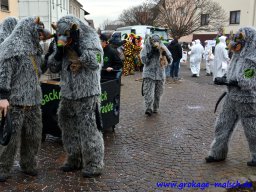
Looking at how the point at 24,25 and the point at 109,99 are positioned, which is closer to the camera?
the point at 24,25

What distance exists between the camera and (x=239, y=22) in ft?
122

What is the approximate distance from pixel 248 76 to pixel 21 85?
2.98 meters

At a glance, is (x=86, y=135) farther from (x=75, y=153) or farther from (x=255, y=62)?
Answer: (x=255, y=62)

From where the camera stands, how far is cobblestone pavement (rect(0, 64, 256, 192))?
A: 4293 mm

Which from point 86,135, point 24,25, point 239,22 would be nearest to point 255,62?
point 86,135

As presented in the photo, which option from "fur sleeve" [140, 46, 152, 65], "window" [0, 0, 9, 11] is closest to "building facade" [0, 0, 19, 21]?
"window" [0, 0, 9, 11]

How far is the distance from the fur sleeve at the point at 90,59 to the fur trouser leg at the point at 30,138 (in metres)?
0.88

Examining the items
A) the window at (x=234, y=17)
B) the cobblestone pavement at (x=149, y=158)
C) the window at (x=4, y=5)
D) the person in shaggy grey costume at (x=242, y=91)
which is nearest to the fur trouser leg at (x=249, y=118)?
the person in shaggy grey costume at (x=242, y=91)

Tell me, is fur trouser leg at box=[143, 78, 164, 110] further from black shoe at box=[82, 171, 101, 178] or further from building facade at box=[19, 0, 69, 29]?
building facade at box=[19, 0, 69, 29]

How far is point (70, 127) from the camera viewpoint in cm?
439

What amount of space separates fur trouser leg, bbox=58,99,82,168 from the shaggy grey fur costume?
12.1 inches

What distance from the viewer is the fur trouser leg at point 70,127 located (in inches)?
170

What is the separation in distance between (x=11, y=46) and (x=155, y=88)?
465cm

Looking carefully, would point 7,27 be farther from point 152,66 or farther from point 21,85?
point 152,66
